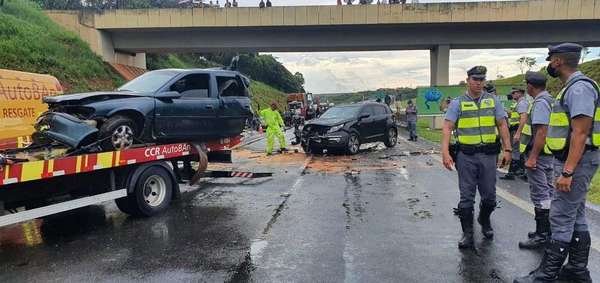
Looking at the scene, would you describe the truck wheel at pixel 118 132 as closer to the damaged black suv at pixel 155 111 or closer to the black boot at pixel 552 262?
the damaged black suv at pixel 155 111

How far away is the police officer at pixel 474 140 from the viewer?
5.38 meters

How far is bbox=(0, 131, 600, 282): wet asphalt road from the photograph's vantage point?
185 inches

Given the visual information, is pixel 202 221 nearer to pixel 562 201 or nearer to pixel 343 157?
pixel 562 201

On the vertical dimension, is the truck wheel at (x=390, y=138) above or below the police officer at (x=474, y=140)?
below

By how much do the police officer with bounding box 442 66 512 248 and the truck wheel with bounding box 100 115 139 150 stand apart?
433 cm

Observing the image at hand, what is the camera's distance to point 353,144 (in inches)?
607

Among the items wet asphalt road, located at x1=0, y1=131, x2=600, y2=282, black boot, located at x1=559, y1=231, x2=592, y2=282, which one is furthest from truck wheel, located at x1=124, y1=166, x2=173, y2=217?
black boot, located at x1=559, y1=231, x2=592, y2=282

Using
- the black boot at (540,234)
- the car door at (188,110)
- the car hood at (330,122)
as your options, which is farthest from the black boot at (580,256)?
the car hood at (330,122)

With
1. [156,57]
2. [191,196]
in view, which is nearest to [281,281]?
[191,196]

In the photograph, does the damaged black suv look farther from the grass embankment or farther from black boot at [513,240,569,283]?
the grass embankment

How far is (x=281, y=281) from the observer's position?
4461 mm

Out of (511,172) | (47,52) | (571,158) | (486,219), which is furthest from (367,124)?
(47,52)

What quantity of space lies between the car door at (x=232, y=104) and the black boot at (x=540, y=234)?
17.5 feet

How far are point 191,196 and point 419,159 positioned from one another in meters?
7.35
